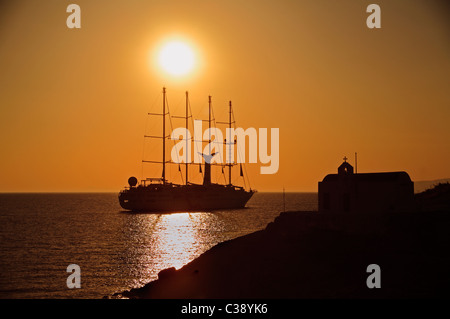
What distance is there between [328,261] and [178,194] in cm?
10674

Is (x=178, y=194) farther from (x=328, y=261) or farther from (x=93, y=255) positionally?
(x=328, y=261)

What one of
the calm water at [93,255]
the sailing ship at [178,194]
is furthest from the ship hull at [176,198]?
the calm water at [93,255]

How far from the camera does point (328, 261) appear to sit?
30531 millimetres

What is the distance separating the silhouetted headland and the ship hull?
94.5 metres

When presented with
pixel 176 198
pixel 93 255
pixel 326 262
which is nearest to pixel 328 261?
pixel 326 262

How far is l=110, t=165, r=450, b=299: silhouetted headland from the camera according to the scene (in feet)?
87.5

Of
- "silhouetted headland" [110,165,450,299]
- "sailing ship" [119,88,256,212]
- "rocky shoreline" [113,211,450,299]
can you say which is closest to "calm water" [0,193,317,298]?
"rocky shoreline" [113,211,450,299]

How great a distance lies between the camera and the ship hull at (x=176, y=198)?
430 ft

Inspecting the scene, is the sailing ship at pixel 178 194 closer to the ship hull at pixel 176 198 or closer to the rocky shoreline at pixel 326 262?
the ship hull at pixel 176 198

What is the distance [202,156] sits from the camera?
139 metres

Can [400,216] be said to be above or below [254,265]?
above
